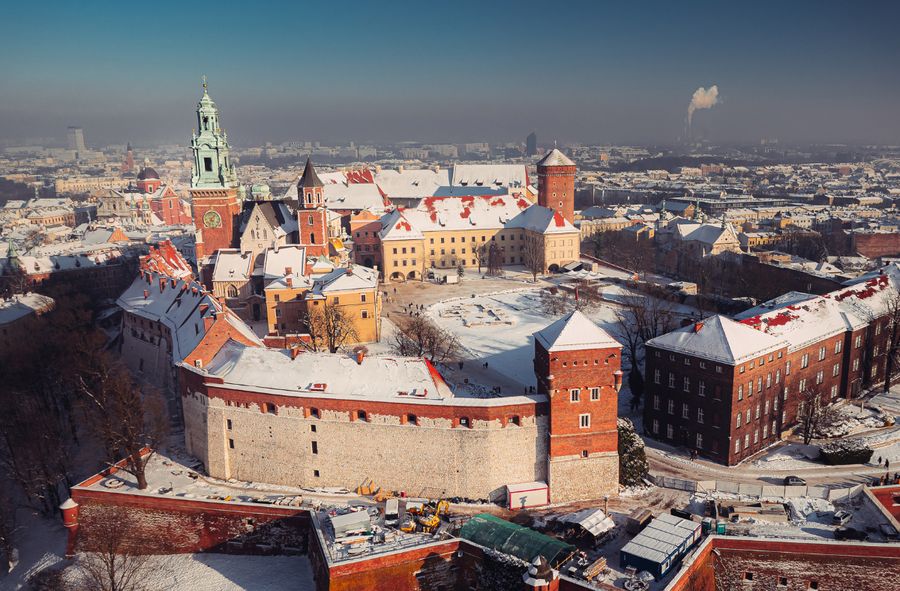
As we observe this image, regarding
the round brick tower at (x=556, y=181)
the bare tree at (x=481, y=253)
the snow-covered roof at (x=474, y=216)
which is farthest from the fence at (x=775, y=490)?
the round brick tower at (x=556, y=181)

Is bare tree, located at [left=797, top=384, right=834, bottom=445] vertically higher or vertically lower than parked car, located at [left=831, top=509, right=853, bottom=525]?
higher

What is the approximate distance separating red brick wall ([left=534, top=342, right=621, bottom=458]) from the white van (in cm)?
950

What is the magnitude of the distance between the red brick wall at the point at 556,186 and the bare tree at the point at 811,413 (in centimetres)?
6204

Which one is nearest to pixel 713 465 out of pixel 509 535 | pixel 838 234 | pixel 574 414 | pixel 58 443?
pixel 574 414

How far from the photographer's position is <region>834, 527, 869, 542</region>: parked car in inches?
1547

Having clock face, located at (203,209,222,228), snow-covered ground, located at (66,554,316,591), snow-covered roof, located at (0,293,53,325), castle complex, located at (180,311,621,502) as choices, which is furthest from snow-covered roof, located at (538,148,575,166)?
snow-covered ground, located at (66,554,316,591)

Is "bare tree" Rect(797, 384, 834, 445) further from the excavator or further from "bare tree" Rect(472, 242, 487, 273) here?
"bare tree" Rect(472, 242, 487, 273)

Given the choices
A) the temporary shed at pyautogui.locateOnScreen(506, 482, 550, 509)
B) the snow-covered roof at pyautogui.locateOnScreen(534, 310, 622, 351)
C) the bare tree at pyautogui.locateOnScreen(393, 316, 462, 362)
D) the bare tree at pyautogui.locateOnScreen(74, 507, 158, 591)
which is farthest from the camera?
the bare tree at pyautogui.locateOnScreen(393, 316, 462, 362)

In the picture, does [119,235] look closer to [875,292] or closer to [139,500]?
[139,500]

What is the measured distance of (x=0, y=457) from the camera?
2217 inches

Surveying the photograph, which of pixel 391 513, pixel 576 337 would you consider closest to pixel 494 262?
pixel 576 337

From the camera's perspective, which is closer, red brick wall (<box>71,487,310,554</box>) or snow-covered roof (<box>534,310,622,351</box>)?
red brick wall (<box>71,487,310,554</box>)

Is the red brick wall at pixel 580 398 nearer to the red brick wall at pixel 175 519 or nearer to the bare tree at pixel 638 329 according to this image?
the red brick wall at pixel 175 519

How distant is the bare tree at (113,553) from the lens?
131ft
